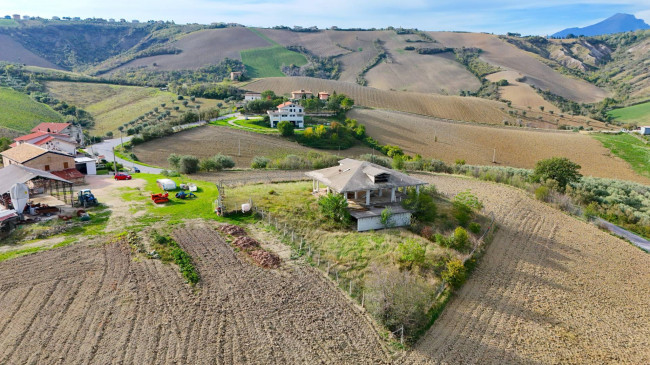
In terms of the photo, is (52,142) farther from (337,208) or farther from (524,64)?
(524,64)

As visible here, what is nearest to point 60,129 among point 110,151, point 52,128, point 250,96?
point 52,128

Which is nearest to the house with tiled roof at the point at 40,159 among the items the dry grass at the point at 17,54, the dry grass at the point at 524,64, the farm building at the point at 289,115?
the farm building at the point at 289,115

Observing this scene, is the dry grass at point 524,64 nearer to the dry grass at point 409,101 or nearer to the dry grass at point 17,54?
the dry grass at point 409,101

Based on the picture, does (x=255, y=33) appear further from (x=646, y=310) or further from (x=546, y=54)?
(x=646, y=310)

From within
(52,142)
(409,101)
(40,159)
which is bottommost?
(40,159)

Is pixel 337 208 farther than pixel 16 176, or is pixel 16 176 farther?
pixel 16 176

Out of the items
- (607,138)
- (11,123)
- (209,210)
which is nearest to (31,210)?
(209,210)
